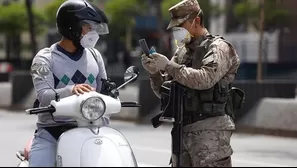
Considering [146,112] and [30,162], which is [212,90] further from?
[146,112]

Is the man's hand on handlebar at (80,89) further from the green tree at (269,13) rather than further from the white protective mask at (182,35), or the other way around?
the green tree at (269,13)

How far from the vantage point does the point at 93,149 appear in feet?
13.7

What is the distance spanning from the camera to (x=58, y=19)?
16.0 ft

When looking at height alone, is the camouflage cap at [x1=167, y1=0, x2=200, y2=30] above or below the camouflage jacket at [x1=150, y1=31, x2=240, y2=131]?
above

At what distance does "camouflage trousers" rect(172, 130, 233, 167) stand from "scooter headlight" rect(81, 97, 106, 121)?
777 millimetres

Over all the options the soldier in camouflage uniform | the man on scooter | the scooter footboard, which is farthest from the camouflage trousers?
the man on scooter

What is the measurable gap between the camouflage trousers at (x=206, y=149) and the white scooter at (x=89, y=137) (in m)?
0.61

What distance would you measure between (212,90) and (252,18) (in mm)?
31151

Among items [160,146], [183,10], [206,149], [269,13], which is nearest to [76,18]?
[183,10]

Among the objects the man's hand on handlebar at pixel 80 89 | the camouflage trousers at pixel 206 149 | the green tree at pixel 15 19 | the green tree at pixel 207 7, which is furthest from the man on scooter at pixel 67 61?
the green tree at pixel 15 19

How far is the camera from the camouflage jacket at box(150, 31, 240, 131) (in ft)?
14.9

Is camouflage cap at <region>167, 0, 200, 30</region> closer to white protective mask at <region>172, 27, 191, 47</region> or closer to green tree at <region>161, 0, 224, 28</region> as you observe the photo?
white protective mask at <region>172, 27, 191, 47</region>

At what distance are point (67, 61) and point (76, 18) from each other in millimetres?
286

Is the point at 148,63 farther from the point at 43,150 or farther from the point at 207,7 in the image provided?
the point at 207,7
